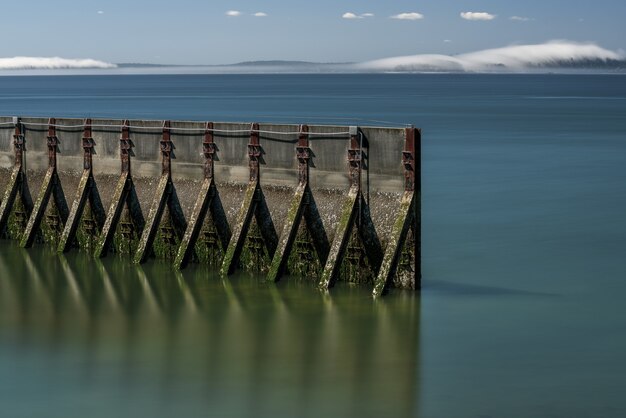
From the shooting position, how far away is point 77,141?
30.6 m

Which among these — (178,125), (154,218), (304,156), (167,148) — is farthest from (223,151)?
(304,156)

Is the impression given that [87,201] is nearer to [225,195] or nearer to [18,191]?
[18,191]

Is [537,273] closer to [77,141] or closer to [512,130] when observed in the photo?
[77,141]

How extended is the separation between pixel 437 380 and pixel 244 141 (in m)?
8.85

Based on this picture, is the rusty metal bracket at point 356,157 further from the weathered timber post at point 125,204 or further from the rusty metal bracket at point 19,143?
the rusty metal bracket at point 19,143

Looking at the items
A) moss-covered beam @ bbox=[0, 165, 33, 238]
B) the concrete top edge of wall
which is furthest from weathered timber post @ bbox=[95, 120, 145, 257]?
moss-covered beam @ bbox=[0, 165, 33, 238]

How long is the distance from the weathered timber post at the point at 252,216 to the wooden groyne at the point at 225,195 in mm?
29

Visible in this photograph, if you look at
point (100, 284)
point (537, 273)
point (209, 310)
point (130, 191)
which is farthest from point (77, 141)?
point (537, 273)

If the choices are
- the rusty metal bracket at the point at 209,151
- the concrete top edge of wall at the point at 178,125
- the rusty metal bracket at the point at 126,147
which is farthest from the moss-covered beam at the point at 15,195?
the rusty metal bracket at the point at 209,151

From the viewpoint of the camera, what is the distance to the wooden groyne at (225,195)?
2428 centimetres

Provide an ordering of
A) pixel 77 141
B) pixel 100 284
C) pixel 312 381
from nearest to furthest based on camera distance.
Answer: pixel 312 381 < pixel 100 284 < pixel 77 141

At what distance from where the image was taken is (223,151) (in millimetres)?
27156

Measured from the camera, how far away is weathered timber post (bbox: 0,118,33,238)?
3186 cm

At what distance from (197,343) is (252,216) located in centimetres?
452
